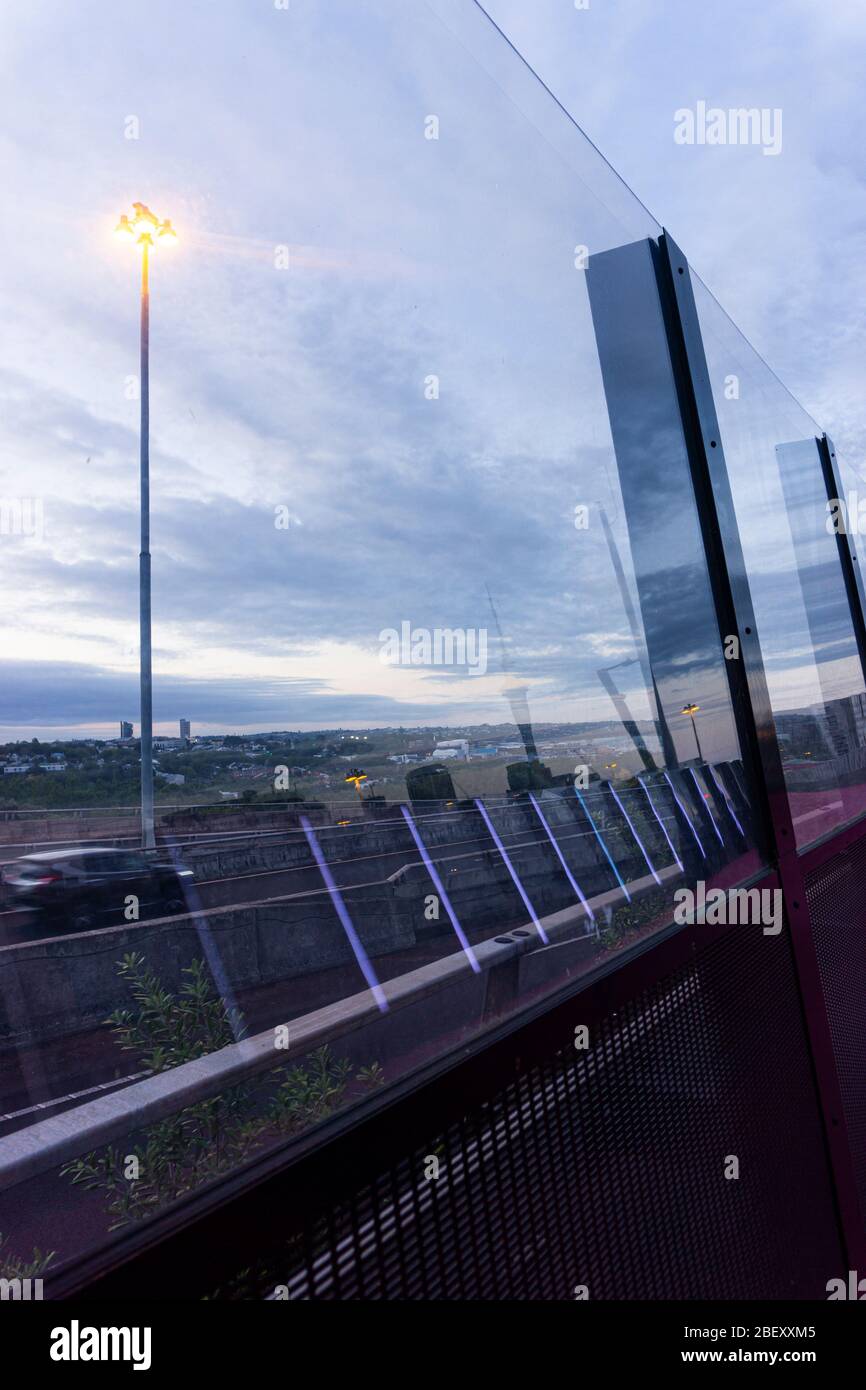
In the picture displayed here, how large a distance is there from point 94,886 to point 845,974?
193cm

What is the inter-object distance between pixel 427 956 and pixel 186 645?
2.42 ft

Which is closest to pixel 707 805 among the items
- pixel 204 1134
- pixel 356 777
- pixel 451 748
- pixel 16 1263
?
pixel 451 748

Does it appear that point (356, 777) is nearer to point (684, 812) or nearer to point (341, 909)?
point (341, 909)

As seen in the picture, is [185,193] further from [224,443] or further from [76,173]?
[224,443]

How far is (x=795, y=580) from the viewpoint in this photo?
3002 millimetres

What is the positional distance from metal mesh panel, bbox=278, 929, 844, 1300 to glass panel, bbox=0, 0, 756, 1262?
133 mm

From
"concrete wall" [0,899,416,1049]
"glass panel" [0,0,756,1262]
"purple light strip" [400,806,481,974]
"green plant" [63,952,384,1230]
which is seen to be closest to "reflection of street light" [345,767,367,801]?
"glass panel" [0,0,756,1262]

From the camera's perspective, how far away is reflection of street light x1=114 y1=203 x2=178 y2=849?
1261 millimetres

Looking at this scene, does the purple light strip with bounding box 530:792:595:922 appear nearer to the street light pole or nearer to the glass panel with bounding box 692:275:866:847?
the glass panel with bounding box 692:275:866:847

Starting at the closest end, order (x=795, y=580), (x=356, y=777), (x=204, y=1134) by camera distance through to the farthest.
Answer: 1. (x=204, y=1134)
2. (x=356, y=777)
3. (x=795, y=580)

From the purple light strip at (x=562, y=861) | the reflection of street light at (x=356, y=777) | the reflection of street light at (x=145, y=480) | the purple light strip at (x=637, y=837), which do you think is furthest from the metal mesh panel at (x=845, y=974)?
the reflection of street light at (x=145, y=480)

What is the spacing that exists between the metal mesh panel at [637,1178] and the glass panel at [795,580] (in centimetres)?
77
